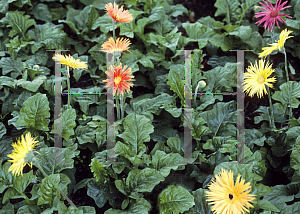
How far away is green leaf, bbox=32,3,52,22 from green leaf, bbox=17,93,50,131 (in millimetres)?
1220

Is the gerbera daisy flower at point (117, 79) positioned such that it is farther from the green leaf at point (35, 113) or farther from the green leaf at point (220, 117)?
the green leaf at point (220, 117)

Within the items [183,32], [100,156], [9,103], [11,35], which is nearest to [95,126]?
[100,156]

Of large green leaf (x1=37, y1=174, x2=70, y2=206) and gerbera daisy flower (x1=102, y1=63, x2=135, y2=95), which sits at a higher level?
gerbera daisy flower (x1=102, y1=63, x2=135, y2=95)

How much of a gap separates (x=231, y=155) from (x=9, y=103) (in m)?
1.67

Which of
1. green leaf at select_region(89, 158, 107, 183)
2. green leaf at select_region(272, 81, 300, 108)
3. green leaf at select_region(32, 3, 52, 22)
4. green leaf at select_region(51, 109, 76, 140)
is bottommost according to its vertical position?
green leaf at select_region(89, 158, 107, 183)

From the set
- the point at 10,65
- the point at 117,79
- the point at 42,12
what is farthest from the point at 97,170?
the point at 42,12

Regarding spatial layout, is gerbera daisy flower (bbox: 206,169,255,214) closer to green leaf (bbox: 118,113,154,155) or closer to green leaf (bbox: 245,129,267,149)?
green leaf (bbox: 118,113,154,155)

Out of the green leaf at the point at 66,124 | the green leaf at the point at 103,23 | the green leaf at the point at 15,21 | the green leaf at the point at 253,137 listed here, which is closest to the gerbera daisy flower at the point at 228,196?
the green leaf at the point at 253,137

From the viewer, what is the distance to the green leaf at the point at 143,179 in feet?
5.69

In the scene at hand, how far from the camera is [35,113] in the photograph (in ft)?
6.70

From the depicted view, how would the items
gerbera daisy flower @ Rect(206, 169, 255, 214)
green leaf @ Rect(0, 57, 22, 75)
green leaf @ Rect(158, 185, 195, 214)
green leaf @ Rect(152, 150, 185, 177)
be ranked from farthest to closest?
green leaf @ Rect(0, 57, 22, 75) < green leaf @ Rect(152, 150, 185, 177) < green leaf @ Rect(158, 185, 195, 214) < gerbera daisy flower @ Rect(206, 169, 255, 214)

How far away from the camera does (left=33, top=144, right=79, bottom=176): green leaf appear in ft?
6.23

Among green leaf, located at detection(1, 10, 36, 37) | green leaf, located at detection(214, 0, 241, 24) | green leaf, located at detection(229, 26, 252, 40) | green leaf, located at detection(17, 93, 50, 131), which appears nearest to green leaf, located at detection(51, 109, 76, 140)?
green leaf, located at detection(17, 93, 50, 131)

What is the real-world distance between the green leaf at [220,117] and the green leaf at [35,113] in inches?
42.0
